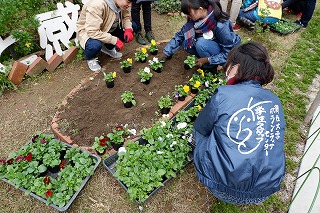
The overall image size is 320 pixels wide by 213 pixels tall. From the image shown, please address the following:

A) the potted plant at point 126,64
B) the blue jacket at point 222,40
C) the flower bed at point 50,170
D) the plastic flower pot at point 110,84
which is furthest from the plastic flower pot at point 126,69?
the flower bed at point 50,170

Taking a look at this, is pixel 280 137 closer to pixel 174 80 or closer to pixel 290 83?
pixel 174 80

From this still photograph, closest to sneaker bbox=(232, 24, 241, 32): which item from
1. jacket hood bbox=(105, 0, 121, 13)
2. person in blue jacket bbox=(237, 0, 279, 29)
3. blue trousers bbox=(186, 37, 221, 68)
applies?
person in blue jacket bbox=(237, 0, 279, 29)

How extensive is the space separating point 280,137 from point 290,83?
7.10ft

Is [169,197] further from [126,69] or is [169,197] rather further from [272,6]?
[272,6]

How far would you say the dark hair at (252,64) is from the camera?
2053 mm

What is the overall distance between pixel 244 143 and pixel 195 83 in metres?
1.49

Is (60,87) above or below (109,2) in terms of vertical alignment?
below

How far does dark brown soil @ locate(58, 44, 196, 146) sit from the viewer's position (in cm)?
286

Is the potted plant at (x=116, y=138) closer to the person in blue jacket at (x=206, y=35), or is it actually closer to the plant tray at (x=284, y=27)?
the person in blue jacket at (x=206, y=35)

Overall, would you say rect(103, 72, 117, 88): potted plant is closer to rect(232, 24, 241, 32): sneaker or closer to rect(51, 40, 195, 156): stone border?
rect(51, 40, 195, 156): stone border

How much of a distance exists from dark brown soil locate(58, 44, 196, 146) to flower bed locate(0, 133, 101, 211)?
0.76ft

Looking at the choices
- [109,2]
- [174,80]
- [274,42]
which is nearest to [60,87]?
[109,2]

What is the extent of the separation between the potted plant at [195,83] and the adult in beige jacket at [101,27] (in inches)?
42.4

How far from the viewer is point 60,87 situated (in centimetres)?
351
